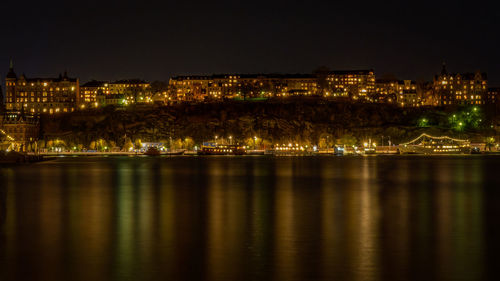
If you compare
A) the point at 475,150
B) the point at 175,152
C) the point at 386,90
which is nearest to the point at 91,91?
the point at 175,152

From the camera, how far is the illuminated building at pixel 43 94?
161625 mm

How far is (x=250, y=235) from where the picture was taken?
1964 cm

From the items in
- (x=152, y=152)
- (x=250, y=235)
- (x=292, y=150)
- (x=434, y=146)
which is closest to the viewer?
(x=250, y=235)

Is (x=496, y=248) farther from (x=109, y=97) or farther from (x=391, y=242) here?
(x=109, y=97)

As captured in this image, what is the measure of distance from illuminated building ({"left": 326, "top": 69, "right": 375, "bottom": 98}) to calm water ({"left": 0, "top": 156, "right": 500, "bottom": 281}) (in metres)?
133

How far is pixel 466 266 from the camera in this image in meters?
14.8

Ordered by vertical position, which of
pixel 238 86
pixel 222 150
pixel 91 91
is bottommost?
pixel 222 150

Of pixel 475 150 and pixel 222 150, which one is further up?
pixel 222 150

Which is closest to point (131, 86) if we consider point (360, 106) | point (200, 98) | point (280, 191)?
point (200, 98)

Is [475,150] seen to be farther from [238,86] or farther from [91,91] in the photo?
[91,91]

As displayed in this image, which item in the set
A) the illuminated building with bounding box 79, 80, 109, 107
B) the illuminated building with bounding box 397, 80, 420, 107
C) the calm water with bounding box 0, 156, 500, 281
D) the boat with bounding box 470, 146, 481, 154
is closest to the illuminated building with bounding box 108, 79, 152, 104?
the illuminated building with bounding box 79, 80, 109, 107

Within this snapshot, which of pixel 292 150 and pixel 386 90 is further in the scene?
pixel 386 90

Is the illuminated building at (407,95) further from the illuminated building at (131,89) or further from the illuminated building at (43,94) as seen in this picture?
the illuminated building at (43,94)

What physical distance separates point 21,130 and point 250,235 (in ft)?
434
